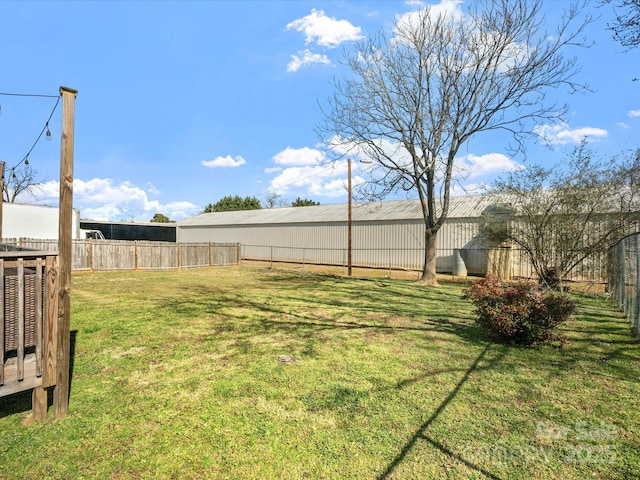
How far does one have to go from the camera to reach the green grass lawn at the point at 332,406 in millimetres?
2529

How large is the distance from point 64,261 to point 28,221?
23996mm

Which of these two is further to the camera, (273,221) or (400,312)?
(273,221)

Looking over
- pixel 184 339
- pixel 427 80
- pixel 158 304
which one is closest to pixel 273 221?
pixel 427 80

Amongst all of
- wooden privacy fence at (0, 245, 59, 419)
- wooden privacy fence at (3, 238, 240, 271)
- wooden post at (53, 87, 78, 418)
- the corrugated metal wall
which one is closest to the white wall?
wooden privacy fence at (3, 238, 240, 271)

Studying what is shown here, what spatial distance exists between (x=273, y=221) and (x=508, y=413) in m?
28.7

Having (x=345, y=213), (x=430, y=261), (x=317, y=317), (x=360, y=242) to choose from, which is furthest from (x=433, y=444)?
(x=345, y=213)

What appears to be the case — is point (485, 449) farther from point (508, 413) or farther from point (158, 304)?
point (158, 304)

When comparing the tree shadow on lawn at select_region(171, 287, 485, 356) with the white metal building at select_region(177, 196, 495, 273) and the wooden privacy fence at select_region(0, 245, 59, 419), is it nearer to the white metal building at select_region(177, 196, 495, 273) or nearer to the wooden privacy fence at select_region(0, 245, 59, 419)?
the wooden privacy fence at select_region(0, 245, 59, 419)

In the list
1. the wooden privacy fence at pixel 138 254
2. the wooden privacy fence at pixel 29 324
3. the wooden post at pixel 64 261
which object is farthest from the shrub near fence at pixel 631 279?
the wooden privacy fence at pixel 138 254

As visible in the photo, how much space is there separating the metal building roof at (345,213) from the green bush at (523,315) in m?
11.9

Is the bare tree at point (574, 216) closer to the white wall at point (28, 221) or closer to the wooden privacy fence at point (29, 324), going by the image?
the wooden privacy fence at point (29, 324)

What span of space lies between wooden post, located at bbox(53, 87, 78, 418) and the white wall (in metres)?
22.9

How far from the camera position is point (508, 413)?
128 inches

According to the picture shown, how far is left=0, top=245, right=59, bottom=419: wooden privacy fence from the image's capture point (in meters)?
2.86
